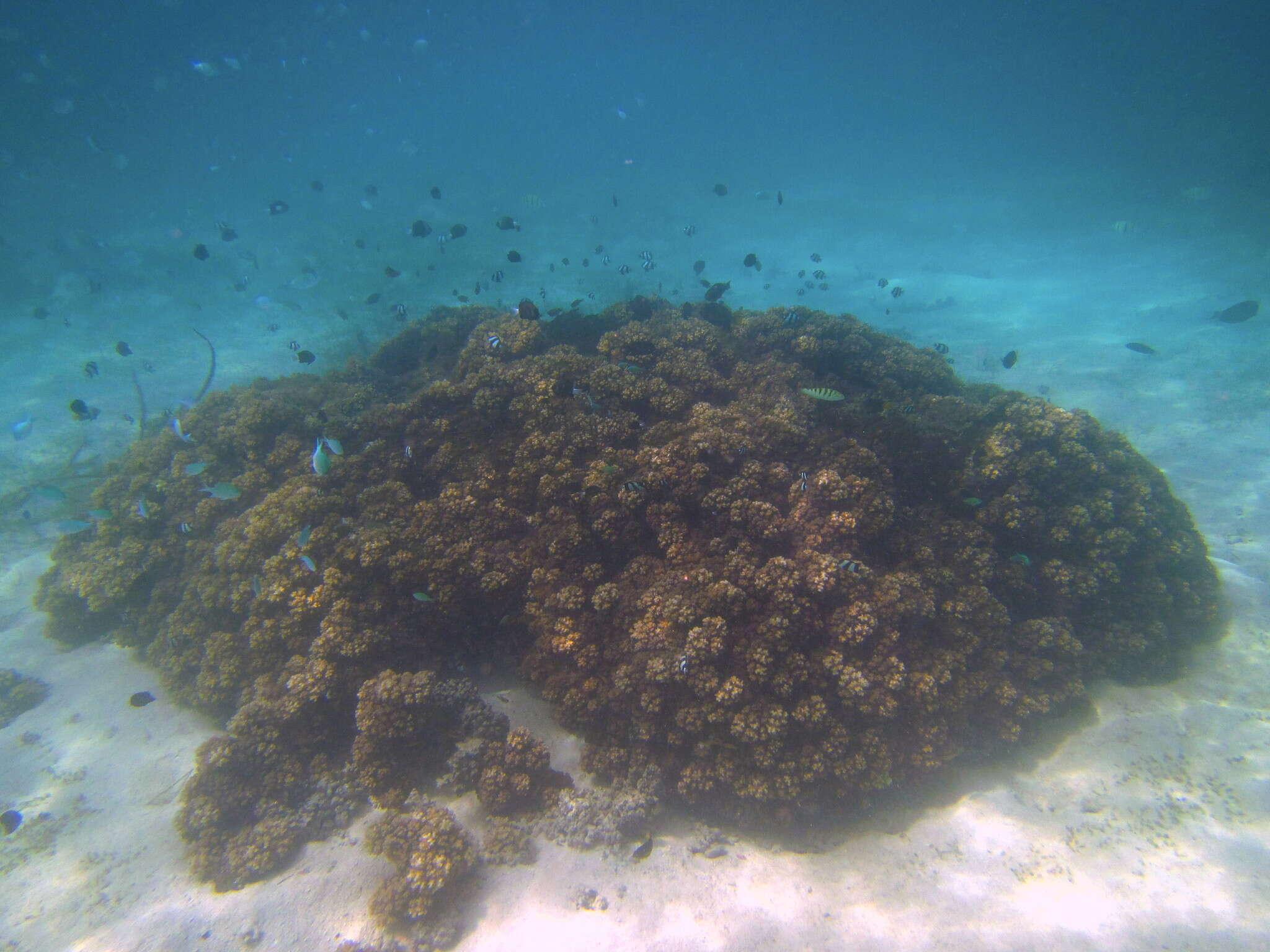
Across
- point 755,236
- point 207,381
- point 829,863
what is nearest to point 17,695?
point 207,381

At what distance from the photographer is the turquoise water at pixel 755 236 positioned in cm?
785

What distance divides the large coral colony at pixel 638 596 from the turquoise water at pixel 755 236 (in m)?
1.27

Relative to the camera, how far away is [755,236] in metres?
59.1

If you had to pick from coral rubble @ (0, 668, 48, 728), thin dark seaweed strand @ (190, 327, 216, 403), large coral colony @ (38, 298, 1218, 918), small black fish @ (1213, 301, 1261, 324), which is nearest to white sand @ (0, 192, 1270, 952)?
coral rubble @ (0, 668, 48, 728)

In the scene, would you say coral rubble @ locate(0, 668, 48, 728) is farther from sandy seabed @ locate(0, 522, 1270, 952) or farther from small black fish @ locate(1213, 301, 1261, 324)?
small black fish @ locate(1213, 301, 1261, 324)

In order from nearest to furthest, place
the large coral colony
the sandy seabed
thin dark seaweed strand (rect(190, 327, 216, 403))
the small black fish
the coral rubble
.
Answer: the sandy seabed < the large coral colony < the coral rubble < thin dark seaweed strand (rect(190, 327, 216, 403)) < the small black fish

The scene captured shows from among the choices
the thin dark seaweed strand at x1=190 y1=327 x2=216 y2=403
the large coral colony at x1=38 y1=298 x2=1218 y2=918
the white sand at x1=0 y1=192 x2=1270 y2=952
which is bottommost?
the white sand at x1=0 y1=192 x2=1270 y2=952

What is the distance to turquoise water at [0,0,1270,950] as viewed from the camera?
7.85 meters

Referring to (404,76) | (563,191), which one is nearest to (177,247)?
(563,191)

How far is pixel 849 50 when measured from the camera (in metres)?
49.6

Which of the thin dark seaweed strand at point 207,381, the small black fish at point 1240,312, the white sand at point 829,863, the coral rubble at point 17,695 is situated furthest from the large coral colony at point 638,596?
the small black fish at point 1240,312

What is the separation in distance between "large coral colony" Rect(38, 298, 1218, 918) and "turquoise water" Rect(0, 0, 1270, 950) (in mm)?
1274

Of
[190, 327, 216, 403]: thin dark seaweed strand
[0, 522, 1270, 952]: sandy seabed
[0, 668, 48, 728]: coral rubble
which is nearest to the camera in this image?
[0, 522, 1270, 952]: sandy seabed

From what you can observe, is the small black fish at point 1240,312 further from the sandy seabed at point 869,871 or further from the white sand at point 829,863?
the sandy seabed at point 869,871
